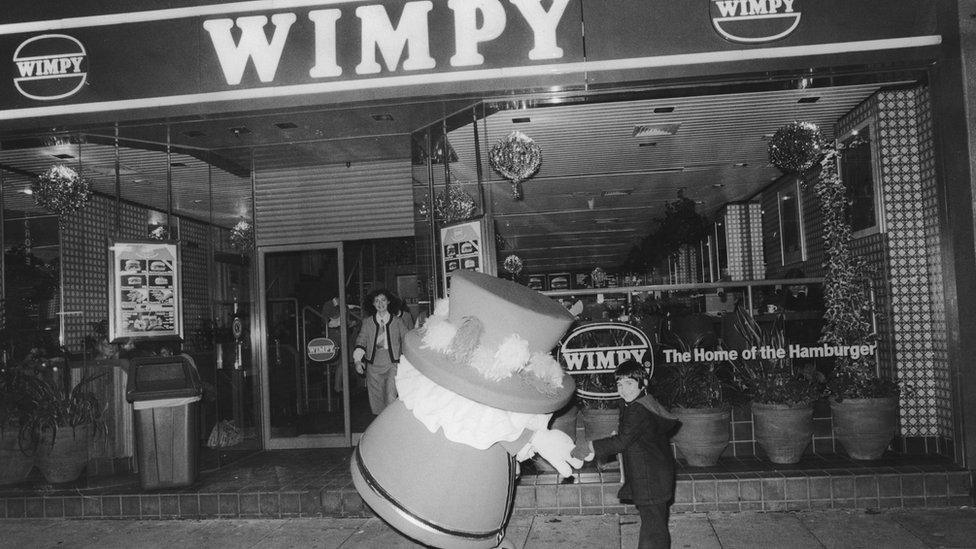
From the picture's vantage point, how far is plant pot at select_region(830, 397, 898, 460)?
551 cm

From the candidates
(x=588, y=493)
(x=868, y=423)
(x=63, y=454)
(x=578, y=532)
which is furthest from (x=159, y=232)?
(x=868, y=423)

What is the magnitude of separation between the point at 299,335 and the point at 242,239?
57.0 inches

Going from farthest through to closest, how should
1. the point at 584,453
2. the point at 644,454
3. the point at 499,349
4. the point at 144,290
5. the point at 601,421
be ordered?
1. the point at 144,290
2. the point at 601,421
3. the point at 644,454
4. the point at 584,453
5. the point at 499,349

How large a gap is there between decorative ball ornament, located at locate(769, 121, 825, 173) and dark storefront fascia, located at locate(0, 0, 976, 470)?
3.51 ft

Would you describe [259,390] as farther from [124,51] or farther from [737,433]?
[737,433]

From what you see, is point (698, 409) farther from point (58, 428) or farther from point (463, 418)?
point (58, 428)

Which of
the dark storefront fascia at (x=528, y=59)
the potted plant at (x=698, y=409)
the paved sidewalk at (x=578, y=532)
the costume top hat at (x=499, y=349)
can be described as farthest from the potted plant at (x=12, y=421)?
the potted plant at (x=698, y=409)

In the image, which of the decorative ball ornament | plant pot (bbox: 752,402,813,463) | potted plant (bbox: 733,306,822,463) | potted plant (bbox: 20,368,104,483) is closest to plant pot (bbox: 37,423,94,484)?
potted plant (bbox: 20,368,104,483)

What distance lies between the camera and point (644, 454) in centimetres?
379

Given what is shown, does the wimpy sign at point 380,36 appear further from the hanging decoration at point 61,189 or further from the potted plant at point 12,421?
the potted plant at point 12,421

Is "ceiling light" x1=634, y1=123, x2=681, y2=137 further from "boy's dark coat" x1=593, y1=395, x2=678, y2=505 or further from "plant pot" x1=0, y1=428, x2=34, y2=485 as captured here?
"plant pot" x1=0, y1=428, x2=34, y2=485

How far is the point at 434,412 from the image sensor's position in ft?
7.07

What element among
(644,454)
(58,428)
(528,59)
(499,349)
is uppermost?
(528,59)

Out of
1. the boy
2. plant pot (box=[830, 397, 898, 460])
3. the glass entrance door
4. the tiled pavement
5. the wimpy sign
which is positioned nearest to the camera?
the boy
